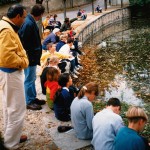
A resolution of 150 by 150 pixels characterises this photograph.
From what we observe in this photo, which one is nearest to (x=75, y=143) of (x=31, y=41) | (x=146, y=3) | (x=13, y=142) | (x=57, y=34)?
(x=13, y=142)

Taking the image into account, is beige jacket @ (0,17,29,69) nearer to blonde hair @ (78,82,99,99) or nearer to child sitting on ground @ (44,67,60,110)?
blonde hair @ (78,82,99,99)

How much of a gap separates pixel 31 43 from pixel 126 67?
897 cm

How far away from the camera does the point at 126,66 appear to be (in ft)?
52.1

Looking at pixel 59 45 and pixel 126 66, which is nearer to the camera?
pixel 59 45

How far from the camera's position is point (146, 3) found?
39.8m

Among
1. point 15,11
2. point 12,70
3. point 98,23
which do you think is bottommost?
point 98,23

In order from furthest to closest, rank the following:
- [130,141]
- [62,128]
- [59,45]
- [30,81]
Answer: [59,45], [30,81], [62,128], [130,141]

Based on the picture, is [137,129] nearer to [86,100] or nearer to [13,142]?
[86,100]

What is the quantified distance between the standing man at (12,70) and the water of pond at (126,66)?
5.86 metres

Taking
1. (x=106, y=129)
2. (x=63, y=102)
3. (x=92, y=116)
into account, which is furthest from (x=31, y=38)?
(x=106, y=129)

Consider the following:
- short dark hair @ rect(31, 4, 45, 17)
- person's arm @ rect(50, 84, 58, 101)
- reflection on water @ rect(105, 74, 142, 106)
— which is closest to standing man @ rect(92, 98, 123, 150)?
person's arm @ rect(50, 84, 58, 101)

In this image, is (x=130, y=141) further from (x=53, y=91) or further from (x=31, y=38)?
(x=31, y=38)

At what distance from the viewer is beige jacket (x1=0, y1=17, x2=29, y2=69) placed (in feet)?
17.2

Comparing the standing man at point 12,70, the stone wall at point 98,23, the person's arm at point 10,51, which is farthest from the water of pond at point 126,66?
the person's arm at point 10,51
